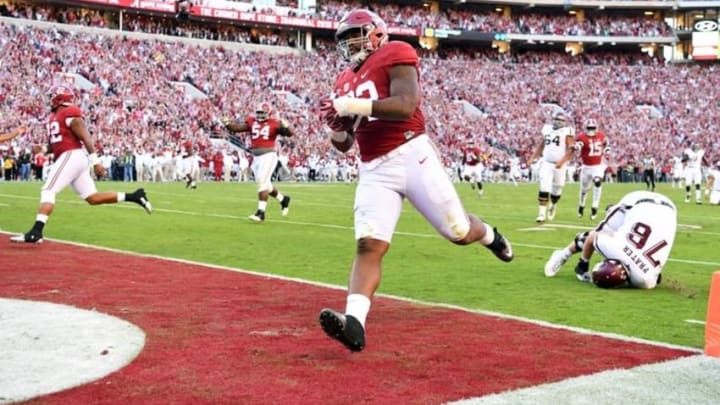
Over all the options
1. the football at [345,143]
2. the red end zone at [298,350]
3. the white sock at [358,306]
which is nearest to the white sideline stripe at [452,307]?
the red end zone at [298,350]

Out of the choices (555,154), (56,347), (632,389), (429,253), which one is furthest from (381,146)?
(555,154)

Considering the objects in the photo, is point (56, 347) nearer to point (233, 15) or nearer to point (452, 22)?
point (233, 15)

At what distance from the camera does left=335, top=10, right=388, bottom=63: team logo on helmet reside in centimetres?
602

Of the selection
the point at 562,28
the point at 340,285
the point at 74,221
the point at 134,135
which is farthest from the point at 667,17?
the point at 340,285

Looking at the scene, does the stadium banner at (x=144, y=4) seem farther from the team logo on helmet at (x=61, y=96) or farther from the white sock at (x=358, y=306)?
the white sock at (x=358, y=306)

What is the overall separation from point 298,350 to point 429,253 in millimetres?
6108

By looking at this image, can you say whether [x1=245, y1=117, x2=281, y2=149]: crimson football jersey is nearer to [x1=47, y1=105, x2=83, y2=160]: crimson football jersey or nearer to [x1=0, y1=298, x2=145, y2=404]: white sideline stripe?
[x1=47, y1=105, x2=83, y2=160]: crimson football jersey

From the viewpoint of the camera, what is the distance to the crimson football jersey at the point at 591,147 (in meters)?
19.1

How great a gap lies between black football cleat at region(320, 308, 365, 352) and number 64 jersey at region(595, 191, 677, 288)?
385 cm

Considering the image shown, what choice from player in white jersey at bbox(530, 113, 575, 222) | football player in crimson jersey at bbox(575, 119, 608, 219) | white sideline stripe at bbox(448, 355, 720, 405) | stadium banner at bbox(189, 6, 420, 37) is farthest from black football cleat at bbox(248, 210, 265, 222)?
stadium banner at bbox(189, 6, 420, 37)

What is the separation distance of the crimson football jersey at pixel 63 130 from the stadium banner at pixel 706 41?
6892 cm

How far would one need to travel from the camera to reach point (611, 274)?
834 centimetres

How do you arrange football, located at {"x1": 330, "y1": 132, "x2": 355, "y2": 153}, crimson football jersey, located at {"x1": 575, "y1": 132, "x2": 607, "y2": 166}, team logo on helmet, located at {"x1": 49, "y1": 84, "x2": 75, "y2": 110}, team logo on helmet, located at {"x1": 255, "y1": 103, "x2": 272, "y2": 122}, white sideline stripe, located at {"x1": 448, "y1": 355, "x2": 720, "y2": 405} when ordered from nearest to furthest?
1. white sideline stripe, located at {"x1": 448, "y1": 355, "x2": 720, "y2": 405}
2. football, located at {"x1": 330, "y1": 132, "x2": 355, "y2": 153}
3. team logo on helmet, located at {"x1": 49, "y1": 84, "x2": 75, "y2": 110}
4. team logo on helmet, located at {"x1": 255, "y1": 103, "x2": 272, "y2": 122}
5. crimson football jersey, located at {"x1": 575, "y1": 132, "x2": 607, "y2": 166}

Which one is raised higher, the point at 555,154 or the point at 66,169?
the point at 555,154
